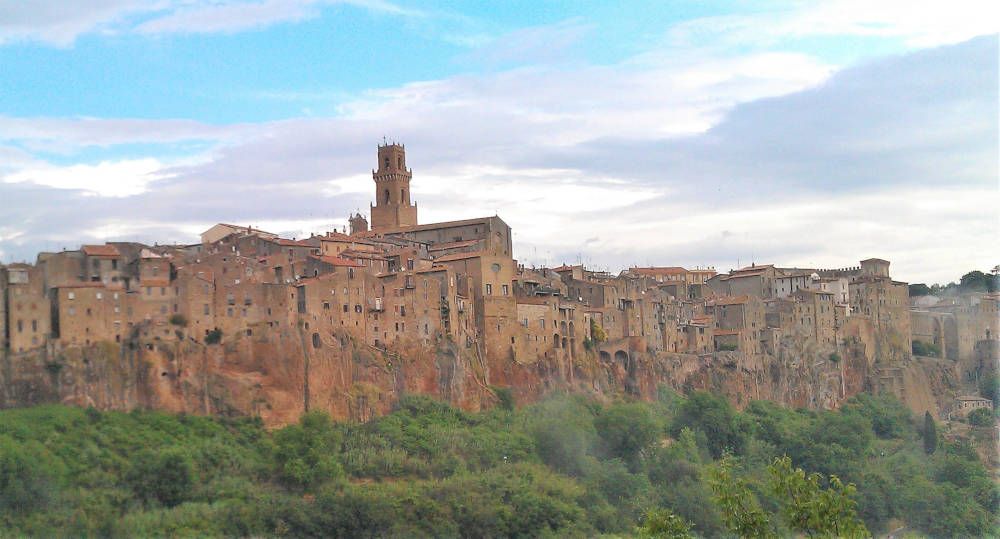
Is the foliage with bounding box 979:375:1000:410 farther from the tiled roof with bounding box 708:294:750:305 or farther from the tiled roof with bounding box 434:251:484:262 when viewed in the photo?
the tiled roof with bounding box 434:251:484:262

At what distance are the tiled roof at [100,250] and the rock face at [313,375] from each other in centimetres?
371

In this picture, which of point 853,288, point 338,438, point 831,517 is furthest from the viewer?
point 853,288

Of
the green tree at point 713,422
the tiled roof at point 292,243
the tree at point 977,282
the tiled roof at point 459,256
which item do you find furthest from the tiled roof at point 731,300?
the tree at point 977,282

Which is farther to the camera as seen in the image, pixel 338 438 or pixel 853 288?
pixel 853 288

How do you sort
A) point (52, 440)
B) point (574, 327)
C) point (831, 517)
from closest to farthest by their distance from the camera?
1. point (831, 517)
2. point (52, 440)
3. point (574, 327)

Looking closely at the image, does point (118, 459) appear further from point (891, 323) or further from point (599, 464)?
point (891, 323)

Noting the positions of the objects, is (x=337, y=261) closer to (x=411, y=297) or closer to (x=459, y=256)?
(x=411, y=297)

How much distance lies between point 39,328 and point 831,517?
30.7 m

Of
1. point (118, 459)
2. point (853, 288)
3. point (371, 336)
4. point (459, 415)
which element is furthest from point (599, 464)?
point (853, 288)

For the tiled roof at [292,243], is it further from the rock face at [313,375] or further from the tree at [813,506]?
the tree at [813,506]

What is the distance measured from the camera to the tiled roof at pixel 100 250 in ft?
157

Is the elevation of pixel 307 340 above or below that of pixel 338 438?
above

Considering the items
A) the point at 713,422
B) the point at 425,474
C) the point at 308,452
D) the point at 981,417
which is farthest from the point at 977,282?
the point at 308,452

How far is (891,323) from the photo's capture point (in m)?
81.4
